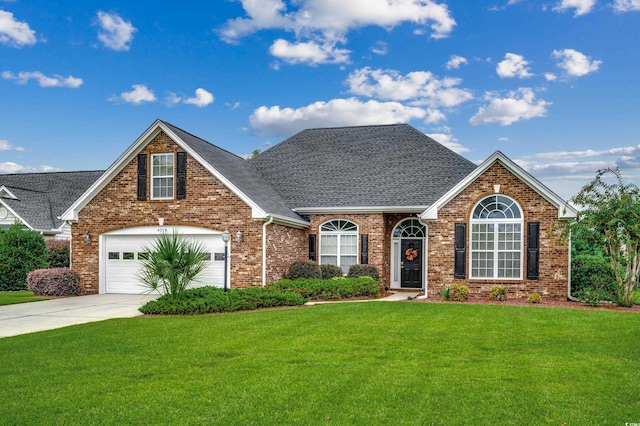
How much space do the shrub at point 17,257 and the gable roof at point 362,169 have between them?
34.3 ft

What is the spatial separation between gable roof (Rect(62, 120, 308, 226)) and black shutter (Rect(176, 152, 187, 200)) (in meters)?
0.36

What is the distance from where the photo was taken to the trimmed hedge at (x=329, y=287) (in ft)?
55.9

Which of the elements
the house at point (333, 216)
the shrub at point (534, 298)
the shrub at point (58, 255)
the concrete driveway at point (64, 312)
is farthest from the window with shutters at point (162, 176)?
the shrub at point (534, 298)

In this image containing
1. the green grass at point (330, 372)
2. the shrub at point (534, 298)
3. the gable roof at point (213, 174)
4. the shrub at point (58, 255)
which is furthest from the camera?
the shrub at point (58, 255)

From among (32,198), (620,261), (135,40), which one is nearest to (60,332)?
(135,40)

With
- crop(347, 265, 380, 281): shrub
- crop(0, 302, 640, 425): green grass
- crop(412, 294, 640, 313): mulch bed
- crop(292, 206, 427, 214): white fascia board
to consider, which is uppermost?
crop(292, 206, 427, 214): white fascia board

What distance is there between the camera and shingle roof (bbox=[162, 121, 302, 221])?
18.9 m

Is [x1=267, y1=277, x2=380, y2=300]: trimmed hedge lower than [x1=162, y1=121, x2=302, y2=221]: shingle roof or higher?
lower

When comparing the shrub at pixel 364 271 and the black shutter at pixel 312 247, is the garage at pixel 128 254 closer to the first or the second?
the black shutter at pixel 312 247

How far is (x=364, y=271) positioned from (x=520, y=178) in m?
6.22

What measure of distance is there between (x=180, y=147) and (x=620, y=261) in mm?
14782

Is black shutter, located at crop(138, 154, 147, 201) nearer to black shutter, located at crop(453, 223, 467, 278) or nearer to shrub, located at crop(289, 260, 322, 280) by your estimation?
shrub, located at crop(289, 260, 322, 280)

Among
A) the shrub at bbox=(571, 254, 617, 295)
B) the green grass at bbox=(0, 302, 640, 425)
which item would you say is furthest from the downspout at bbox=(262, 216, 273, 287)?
the shrub at bbox=(571, 254, 617, 295)

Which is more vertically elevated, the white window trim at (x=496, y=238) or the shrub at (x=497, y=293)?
the white window trim at (x=496, y=238)
